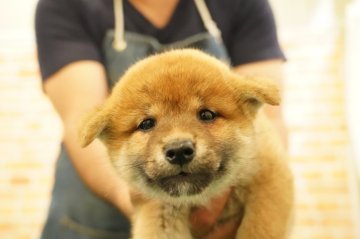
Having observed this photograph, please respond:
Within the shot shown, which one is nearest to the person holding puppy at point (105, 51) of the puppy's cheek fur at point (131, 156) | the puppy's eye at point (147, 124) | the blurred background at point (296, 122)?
the puppy's cheek fur at point (131, 156)

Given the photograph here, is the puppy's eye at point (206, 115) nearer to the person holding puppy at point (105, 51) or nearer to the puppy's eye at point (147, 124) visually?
the puppy's eye at point (147, 124)

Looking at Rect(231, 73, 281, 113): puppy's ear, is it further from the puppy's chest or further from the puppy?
the puppy's chest

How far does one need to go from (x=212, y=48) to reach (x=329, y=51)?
2122 millimetres

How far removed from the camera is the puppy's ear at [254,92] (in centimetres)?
106

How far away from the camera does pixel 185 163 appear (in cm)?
97

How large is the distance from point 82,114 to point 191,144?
0.50m

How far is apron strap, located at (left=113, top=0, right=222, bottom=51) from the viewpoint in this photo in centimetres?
149

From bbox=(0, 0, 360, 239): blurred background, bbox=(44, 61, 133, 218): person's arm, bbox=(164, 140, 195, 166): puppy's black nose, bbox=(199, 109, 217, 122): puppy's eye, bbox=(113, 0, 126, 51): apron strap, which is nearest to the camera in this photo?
bbox=(164, 140, 195, 166): puppy's black nose

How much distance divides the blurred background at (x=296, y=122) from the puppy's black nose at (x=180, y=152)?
2522 millimetres

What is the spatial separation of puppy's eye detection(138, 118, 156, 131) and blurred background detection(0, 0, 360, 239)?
2437 mm

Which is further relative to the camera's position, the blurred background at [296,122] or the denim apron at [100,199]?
the blurred background at [296,122]

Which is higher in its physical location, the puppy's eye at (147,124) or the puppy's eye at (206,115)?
the puppy's eye at (206,115)

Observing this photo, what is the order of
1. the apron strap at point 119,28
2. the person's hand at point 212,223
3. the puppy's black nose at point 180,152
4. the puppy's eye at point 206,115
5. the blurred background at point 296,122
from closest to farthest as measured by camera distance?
the puppy's black nose at point 180,152 < the puppy's eye at point 206,115 < the person's hand at point 212,223 < the apron strap at point 119,28 < the blurred background at point 296,122

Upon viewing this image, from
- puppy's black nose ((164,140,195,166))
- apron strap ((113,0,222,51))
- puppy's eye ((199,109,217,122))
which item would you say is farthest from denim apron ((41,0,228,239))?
puppy's black nose ((164,140,195,166))
